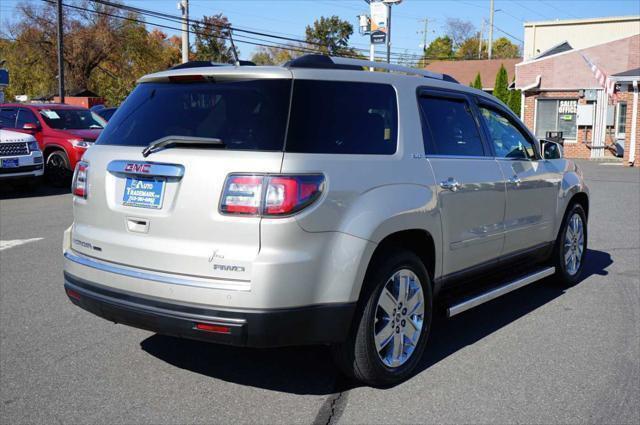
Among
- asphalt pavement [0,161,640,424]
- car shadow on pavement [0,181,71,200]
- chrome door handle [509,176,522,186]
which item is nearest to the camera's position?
asphalt pavement [0,161,640,424]

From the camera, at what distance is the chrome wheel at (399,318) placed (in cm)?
404

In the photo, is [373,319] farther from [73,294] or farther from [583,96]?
[583,96]

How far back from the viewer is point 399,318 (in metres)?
4.18

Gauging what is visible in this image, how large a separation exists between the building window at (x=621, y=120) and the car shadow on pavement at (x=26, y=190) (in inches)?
898

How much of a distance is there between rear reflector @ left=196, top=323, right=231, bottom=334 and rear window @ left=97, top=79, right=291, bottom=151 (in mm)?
952

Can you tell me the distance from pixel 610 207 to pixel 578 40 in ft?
107

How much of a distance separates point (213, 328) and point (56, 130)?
1323 cm

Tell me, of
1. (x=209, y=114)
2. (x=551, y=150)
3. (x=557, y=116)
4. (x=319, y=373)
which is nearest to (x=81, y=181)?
(x=209, y=114)

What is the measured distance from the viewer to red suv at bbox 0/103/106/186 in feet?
49.1

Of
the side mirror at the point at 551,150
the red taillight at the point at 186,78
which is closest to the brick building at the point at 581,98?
the side mirror at the point at 551,150

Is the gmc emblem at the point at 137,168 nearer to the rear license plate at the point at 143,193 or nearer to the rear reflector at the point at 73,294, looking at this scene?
the rear license plate at the point at 143,193

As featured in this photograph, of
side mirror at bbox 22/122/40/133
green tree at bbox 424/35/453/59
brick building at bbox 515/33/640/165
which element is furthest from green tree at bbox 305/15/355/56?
side mirror at bbox 22/122/40/133

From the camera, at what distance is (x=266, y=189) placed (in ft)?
11.2

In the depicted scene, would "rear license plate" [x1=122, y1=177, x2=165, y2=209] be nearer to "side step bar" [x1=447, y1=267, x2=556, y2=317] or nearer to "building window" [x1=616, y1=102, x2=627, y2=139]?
"side step bar" [x1=447, y1=267, x2=556, y2=317]
